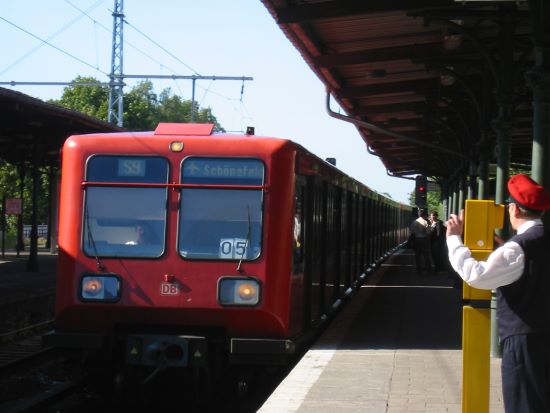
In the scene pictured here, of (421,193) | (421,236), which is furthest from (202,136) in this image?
(421,193)

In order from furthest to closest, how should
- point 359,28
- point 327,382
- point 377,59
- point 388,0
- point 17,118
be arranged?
point 17,118 < point 377,59 < point 359,28 < point 388,0 < point 327,382

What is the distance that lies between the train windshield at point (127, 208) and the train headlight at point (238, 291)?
67 cm

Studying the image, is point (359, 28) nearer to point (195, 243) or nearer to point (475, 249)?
point (195, 243)

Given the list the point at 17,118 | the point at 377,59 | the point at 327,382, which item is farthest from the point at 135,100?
the point at 327,382

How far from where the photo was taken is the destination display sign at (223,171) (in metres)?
8.23

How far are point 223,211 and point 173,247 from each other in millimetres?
546

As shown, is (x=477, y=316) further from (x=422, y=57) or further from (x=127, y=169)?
(x=422, y=57)

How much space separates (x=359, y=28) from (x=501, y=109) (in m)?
2.71

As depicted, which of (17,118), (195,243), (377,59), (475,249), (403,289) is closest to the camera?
(475,249)

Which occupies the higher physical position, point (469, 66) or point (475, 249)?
point (469, 66)

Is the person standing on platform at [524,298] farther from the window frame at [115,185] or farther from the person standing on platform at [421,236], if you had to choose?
the person standing on platform at [421,236]

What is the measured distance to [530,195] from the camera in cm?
446

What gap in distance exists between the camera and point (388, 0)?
946 centimetres

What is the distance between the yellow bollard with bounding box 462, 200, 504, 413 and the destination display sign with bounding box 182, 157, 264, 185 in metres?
3.51
